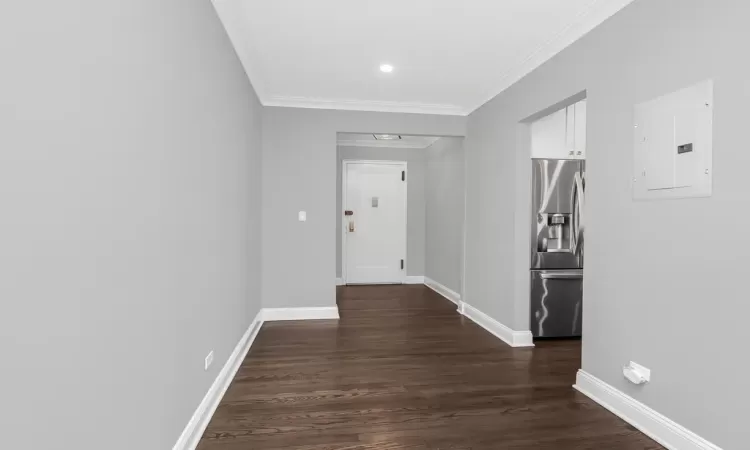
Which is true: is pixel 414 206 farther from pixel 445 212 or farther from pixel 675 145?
pixel 675 145

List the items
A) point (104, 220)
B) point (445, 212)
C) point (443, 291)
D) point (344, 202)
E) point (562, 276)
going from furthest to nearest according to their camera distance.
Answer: point (344, 202) → point (443, 291) → point (445, 212) → point (562, 276) → point (104, 220)

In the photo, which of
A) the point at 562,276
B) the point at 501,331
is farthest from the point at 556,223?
the point at 501,331

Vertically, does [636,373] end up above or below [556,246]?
below

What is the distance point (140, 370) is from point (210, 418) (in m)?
1.03

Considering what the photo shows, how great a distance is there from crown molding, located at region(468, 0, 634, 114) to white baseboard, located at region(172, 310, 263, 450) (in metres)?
3.40

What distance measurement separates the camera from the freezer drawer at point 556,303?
12.1 ft

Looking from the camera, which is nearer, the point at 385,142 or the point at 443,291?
the point at 443,291

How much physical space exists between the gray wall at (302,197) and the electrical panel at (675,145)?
2.76 metres

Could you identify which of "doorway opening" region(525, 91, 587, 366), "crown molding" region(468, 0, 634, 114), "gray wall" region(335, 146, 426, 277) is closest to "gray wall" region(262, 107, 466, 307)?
"crown molding" region(468, 0, 634, 114)

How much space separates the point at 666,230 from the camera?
2.04 meters

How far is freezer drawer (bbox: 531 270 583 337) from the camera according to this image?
368 centimetres

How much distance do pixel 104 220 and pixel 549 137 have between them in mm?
3741

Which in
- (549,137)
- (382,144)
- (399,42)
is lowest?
(549,137)

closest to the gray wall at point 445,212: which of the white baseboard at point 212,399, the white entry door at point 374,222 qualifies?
the white entry door at point 374,222
